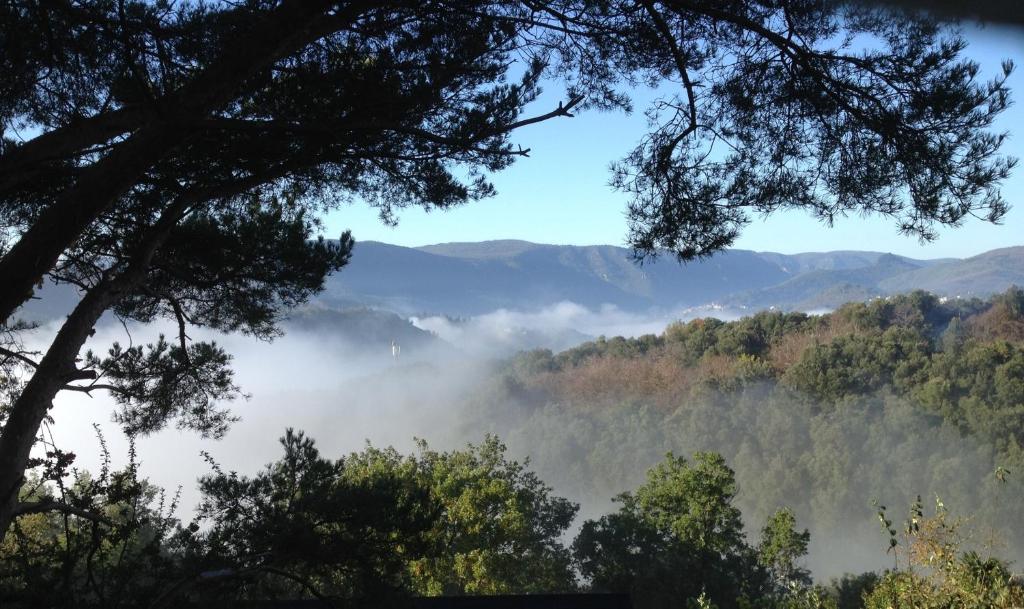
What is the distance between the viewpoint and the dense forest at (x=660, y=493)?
2803mm

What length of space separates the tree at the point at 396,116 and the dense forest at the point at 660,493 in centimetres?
64

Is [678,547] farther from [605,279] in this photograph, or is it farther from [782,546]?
[605,279]

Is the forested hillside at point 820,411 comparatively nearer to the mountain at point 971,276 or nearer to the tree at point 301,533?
the mountain at point 971,276

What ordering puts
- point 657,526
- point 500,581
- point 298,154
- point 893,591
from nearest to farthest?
point 298,154 < point 893,591 < point 500,581 < point 657,526

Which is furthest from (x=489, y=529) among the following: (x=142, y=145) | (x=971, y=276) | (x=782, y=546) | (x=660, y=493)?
(x=971, y=276)

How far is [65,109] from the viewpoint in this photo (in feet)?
9.60

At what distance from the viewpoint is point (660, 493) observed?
11883 mm

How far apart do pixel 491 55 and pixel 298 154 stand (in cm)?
75

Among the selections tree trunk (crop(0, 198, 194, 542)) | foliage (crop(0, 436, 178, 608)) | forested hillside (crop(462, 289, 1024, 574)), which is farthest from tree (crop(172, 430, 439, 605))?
forested hillside (crop(462, 289, 1024, 574))

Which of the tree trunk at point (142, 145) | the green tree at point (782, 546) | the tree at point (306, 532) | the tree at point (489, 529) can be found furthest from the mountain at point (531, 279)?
the tree trunk at point (142, 145)

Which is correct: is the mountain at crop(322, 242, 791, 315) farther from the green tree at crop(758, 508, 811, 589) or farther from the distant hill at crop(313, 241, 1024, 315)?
the green tree at crop(758, 508, 811, 589)

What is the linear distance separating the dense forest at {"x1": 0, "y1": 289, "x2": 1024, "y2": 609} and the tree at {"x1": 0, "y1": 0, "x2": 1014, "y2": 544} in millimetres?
638

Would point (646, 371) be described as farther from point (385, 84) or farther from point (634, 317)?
point (385, 84)

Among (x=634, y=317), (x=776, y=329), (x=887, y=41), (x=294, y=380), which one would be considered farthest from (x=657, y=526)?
(x=634, y=317)
